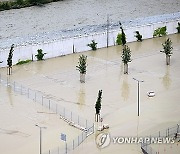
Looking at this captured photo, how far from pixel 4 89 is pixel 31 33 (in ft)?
39.0

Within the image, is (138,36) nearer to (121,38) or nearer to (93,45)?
(121,38)

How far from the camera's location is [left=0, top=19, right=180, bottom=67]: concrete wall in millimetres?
40688

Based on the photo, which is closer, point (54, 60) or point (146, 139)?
point (146, 139)

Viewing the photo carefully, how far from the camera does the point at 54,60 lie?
41.6 meters

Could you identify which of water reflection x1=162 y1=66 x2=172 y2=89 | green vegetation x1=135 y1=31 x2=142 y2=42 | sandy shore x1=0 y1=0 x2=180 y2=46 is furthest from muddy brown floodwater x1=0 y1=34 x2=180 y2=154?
sandy shore x1=0 y1=0 x2=180 y2=46

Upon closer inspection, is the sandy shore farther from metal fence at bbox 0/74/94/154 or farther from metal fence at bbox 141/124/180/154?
metal fence at bbox 141/124/180/154

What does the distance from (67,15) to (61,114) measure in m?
22.1

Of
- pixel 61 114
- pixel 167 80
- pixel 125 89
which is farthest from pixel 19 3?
pixel 61 114

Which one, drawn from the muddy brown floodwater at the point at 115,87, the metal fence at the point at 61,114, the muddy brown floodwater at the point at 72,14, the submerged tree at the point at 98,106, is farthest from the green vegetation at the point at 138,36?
the submerged tree at the point at 98,106

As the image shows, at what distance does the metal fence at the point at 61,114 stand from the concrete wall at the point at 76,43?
363cm

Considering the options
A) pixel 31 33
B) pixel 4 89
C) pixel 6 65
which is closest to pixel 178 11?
pixel 31 33

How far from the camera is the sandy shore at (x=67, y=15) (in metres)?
46.7

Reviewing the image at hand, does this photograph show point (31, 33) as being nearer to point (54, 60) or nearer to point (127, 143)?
point (54, 60)

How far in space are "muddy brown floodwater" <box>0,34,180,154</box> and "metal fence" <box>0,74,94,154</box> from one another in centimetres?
38
